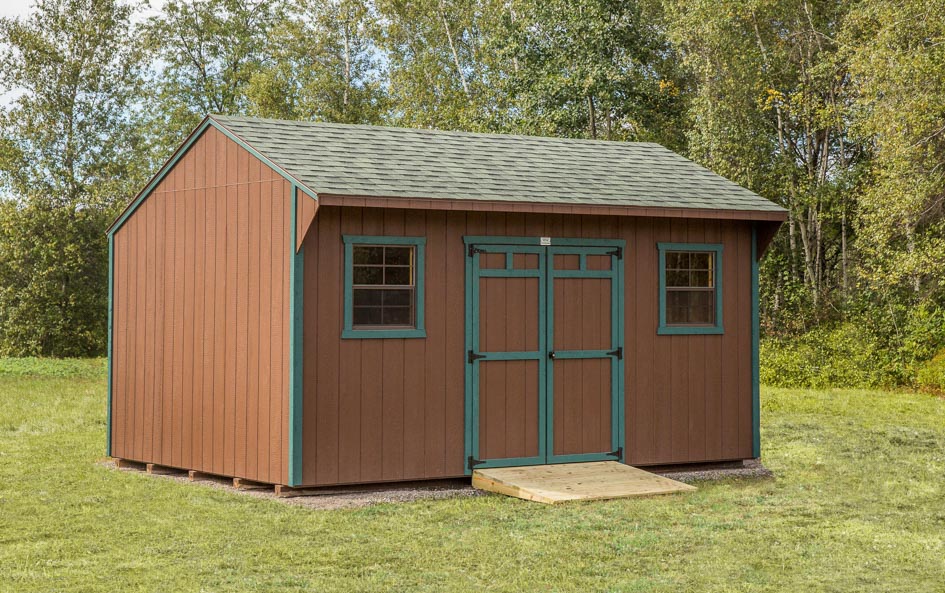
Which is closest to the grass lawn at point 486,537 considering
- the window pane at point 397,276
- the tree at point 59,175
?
the window pane at point 397,276

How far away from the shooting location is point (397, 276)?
32.1 ft

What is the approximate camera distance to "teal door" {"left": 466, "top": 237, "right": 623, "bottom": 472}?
1014cm

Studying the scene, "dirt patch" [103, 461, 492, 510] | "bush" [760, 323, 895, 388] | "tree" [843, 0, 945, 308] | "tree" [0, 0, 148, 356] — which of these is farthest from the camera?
"tree" [0, 0, 148, 356]

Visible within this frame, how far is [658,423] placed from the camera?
1098cm

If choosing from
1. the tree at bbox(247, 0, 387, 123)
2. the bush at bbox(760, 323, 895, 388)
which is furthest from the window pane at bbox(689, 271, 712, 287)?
the tree at bbox(247, 0, 387, 123)

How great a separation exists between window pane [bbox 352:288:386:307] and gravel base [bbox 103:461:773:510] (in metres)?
1.59

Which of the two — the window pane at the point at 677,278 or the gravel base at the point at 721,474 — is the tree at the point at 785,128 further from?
the window pane at the point at 677,278

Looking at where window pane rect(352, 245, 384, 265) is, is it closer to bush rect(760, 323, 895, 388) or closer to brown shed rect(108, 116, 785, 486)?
brown shed rect(108, 116, 785, 486)

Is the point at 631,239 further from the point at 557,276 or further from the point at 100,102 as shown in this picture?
the point at 100,102

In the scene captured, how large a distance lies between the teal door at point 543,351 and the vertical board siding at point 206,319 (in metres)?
1.75

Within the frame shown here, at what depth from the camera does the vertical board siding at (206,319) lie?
9602 millimetres

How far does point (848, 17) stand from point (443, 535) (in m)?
15.8

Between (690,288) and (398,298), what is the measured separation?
3.12m

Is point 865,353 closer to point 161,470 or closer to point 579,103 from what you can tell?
point 579,103
